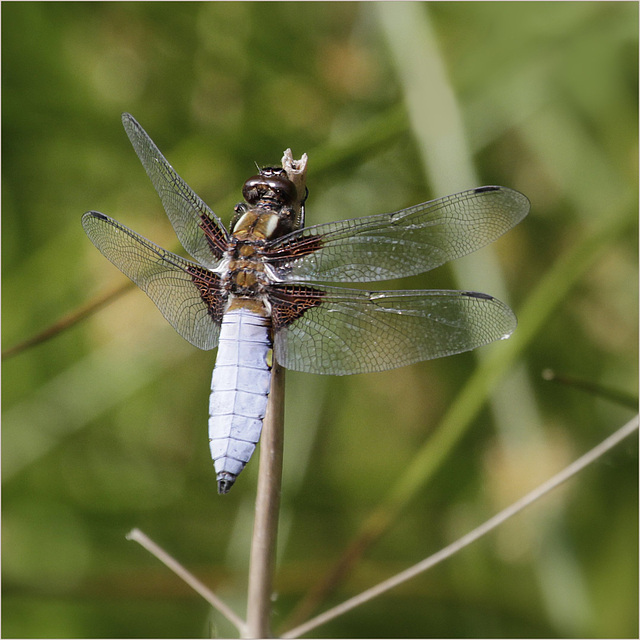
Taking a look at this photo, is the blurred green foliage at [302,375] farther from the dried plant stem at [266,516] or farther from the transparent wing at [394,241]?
the dried plant stem at [266,516]

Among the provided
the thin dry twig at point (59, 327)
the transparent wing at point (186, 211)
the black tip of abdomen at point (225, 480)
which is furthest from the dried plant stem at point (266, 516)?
the thin dry twig at point (59, 327)

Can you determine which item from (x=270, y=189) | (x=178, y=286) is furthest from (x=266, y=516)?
(x=270, y=189)

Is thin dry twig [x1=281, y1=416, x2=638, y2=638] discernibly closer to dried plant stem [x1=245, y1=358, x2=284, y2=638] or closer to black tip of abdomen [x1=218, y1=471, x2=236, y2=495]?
dried plant stem [x1=245, y1=358, x2=284, y2=638]

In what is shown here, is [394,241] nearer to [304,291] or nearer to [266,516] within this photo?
[304,291]

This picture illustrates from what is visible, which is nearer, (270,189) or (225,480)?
(225,480)

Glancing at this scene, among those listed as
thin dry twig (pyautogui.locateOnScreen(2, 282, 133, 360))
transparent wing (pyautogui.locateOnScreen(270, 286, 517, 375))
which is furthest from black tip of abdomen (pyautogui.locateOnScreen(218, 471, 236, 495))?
thin dry twig (pyautogui.locateOnScreen(2, 282, 133, 360))

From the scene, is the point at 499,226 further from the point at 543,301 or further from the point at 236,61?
the point at 236,61

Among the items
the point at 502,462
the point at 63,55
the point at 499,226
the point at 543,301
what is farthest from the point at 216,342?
the point at 63,55
